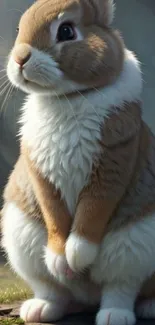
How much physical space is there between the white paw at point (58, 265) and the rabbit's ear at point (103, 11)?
0.50m

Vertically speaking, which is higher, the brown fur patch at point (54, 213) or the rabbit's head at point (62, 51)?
the rabbit's head at point (62, 51)

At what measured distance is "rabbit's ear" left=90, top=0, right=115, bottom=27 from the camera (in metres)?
1.42

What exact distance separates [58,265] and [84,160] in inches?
8.9

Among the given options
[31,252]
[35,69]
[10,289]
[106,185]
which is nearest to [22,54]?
[35,69]

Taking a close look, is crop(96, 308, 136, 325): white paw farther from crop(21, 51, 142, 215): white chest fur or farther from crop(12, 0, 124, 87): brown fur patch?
crop(12, 0, 124, 87): brown fur patch

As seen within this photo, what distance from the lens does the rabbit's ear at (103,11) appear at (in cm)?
142

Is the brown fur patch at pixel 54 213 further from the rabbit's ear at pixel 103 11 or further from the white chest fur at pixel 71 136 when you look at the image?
the rabbit's ear at pixel 103 11

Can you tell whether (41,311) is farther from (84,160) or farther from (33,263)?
(84,160)

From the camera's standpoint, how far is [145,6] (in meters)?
3.03

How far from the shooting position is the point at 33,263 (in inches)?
58.3

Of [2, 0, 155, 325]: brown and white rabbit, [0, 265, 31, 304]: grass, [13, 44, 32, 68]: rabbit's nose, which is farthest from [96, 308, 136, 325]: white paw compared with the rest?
[13, 44, 32, 68]: rabbit's nose

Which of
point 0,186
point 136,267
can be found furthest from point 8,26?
point 136,267

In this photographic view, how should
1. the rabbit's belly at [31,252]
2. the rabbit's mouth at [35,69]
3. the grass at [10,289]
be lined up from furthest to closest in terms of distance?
the grass at [10,289] < the rabbit's belly at [31,252] < the rabbit's mouth at [35,69]

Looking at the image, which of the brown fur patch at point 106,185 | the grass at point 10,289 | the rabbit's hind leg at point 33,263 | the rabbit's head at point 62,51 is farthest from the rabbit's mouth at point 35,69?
the grass at point 10,289
